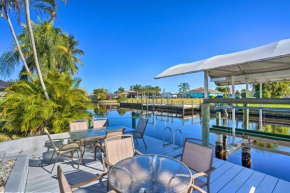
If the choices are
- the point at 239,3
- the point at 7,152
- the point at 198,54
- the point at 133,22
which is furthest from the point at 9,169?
the point at 198,54

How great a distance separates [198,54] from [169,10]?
9.23m

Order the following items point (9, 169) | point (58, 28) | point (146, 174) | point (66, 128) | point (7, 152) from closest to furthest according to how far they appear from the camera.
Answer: point (146, 174) → point (9, 169) → point (7, 152) → point (66, 128) → point (58, 28)

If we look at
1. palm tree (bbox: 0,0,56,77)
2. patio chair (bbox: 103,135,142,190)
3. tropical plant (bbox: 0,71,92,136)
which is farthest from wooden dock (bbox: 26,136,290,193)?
palm tree (bbox: 0,0,56,77)

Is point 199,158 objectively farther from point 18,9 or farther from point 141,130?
point 18,9

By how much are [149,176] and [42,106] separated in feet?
15.4

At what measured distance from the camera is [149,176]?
4.89ft

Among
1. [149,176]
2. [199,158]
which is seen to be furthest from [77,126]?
[199,158]

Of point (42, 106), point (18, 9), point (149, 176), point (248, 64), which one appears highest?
point (18, 9)

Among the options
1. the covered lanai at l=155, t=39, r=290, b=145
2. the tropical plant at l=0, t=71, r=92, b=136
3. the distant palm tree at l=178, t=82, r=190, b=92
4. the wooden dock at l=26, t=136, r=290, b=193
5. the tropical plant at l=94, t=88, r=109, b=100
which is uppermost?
the distant palm tree at l=178, t=82, r=190, b=92

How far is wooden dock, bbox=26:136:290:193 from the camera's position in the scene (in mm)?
2238

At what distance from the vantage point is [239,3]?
821cm

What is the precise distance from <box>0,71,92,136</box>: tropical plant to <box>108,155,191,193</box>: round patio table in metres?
4.13

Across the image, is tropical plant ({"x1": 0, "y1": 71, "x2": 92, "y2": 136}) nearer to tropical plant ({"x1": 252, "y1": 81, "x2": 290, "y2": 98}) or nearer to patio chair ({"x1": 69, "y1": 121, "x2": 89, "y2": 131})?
patio chair ({"x1": 69, "y1": 121, "x2": 89, "y2": 131})

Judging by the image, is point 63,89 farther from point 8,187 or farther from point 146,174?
point 146,174
